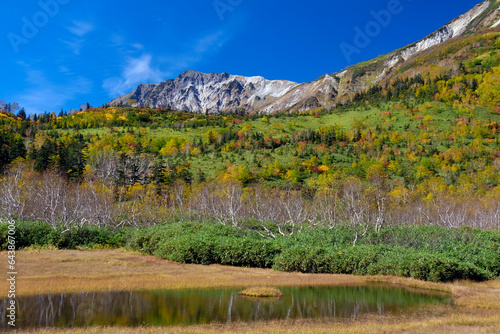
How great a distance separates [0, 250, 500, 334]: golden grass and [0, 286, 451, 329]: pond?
1188 millimetres

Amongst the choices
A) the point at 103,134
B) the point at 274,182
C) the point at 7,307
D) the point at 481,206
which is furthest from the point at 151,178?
the point at 7,307

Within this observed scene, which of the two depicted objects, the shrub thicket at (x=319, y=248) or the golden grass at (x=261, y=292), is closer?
the golden grass at (x=261, y=292)

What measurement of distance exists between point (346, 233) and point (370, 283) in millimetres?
13488

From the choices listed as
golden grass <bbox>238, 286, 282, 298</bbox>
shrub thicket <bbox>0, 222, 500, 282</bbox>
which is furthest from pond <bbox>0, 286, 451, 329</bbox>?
shrub thicket <bbox>0, 222, 500, 282</bbox>

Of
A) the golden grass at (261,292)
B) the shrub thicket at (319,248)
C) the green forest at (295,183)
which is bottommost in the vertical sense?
the golden grass at (261,292)

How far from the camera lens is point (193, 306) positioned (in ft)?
56.2

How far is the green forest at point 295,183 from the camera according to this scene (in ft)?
105

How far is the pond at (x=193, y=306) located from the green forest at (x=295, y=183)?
860 cm

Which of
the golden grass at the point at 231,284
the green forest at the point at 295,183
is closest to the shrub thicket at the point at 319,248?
the green forest at the point at 295,183

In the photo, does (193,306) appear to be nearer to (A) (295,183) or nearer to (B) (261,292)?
(B) (261,292)

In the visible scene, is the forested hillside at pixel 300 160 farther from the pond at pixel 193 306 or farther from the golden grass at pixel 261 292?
the golden grass at pixel 261 292

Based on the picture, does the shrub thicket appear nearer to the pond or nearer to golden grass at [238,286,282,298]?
the pond

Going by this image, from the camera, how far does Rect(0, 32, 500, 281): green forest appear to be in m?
31.9

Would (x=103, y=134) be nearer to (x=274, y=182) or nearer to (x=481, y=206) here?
(x=274, y=182)
